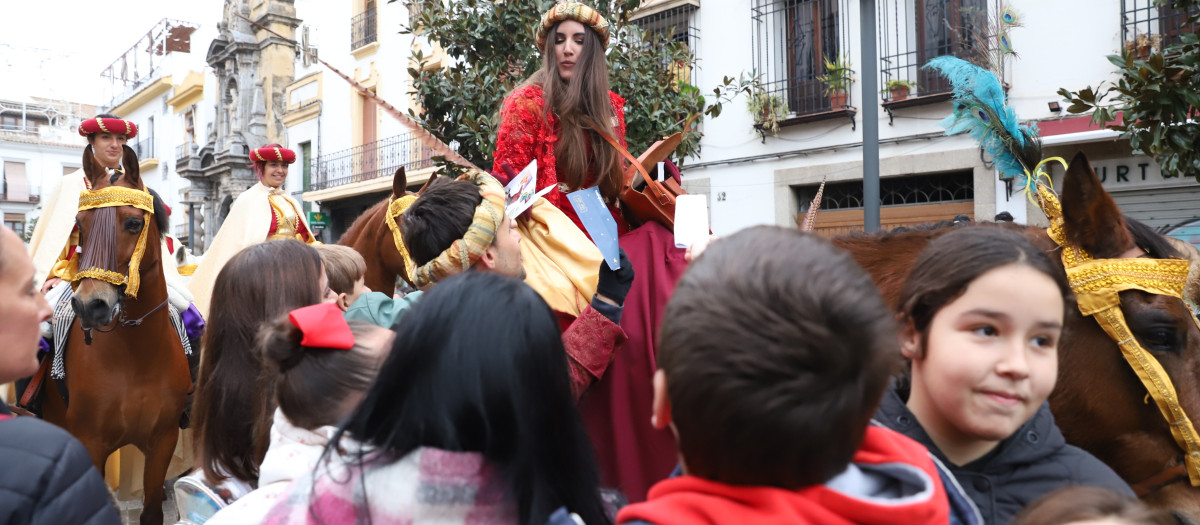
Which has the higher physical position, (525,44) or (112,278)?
(525,44)

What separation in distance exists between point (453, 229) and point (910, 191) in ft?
33.9

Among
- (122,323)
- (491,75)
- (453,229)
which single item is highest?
(491,75)

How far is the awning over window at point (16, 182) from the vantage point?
173 feet

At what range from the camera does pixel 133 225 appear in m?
4.93

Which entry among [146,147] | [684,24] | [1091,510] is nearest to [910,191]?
[684,24]

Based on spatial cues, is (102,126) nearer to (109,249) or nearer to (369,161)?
(109,249)

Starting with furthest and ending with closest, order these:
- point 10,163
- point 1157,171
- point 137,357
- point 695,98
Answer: point 10,163 → point 1157,171 → point 695,98 → point 137,357

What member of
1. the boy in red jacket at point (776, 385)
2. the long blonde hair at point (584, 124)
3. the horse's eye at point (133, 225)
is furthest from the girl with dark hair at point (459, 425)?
the horse's eye at point (133, 225)

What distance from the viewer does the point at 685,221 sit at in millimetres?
2391

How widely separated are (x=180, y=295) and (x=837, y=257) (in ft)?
17.6

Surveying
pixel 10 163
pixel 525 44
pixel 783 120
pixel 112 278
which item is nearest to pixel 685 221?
pixel 112 278

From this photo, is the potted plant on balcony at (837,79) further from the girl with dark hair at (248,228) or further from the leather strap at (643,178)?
the leather strap at (643,178)

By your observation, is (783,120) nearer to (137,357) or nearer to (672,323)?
(137,357)

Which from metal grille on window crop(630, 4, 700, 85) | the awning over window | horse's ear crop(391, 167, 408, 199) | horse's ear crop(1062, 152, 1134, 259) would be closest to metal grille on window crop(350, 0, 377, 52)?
metal grille on window crop(630, 4, 700, 85)
